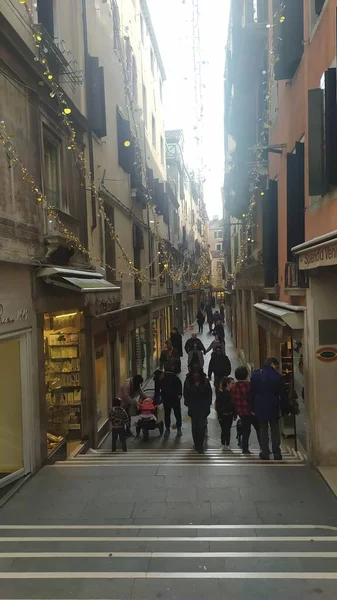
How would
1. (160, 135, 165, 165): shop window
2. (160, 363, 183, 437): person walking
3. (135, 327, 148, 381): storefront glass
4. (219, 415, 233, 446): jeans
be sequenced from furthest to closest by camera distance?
(160, 135, 165, 165): shop window
(135, 327, 148, 381): storefront glass
(160, 363, 183, 437): person walking
(219, 415, 233, 446): jeans

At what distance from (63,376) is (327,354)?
17.4 ft

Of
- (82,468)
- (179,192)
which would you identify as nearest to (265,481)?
(82,468)

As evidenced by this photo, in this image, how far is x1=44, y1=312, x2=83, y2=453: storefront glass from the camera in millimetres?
8992

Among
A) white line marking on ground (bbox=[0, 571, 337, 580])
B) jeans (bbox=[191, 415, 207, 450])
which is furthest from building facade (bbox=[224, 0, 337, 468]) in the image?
white line marking on ground (bbox=[0, 571, 337, 580])

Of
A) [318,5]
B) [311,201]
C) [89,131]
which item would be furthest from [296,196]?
[89,131]

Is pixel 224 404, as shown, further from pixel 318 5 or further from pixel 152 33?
pixel 152 33

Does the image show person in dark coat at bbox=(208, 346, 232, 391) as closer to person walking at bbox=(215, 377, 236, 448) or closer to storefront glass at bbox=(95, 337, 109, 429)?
storefront glass at bbox=(95, 337, 109, 429)

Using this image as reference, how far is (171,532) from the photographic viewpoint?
508cm

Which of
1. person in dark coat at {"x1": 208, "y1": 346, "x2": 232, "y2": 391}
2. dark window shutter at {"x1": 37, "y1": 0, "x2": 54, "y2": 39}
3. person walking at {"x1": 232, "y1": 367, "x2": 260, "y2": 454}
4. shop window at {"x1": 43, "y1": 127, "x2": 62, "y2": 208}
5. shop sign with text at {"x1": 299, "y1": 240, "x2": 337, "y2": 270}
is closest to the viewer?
shop sign with text at {"x1": 299, "y1": 240, "x2": 337, "y2": 270}

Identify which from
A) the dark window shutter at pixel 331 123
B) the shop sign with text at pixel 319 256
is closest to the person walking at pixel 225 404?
the shop sign with text at pixel 319 256

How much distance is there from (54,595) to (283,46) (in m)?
9.02

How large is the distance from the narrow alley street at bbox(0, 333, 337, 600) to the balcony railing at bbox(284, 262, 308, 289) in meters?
2.86

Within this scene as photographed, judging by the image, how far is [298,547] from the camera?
4.66 metres

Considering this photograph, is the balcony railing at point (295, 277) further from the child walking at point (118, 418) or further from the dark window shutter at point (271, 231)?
the child walking at point (118, 418)
